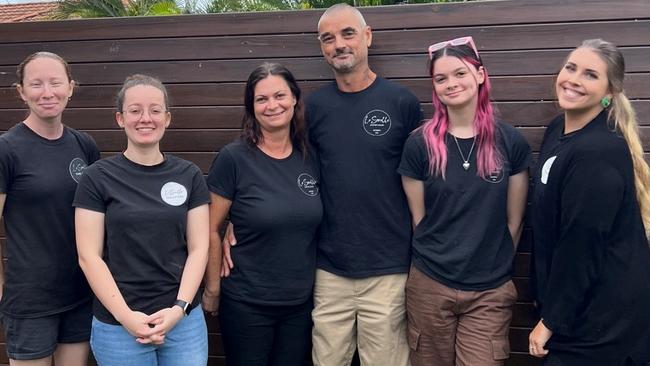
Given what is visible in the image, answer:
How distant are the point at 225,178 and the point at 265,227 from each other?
30 cm

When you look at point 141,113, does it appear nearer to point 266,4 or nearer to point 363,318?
point 363,318

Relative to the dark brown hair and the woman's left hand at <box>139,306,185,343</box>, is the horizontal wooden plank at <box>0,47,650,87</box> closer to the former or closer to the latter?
the dark brown hair

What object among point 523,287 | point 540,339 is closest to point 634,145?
point 540,339

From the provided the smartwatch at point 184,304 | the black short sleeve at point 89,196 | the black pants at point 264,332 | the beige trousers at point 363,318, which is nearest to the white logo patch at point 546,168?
the beige trousers at point 363,318

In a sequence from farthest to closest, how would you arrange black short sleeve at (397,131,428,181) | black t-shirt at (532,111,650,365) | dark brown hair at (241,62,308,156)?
dark brown hair at (241,62,308,156), black short sleeve at (397,131,428,181), black t-shirt at (532,111,650,365)

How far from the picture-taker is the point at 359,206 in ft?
9.56

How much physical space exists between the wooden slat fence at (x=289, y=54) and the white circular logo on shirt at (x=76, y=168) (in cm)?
87

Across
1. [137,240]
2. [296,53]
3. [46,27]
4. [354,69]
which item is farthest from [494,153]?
[46,27]

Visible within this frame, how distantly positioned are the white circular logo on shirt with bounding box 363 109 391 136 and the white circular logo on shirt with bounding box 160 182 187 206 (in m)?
0.92

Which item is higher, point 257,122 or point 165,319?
point 257,122

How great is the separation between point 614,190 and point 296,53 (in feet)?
6.15

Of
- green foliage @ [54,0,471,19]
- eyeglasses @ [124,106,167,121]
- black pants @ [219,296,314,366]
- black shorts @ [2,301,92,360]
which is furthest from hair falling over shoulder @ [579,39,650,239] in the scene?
green foliage @ [54,0,471,19]

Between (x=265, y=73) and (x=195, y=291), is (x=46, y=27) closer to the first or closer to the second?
(x=265, y=73)

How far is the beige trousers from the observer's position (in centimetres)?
294
